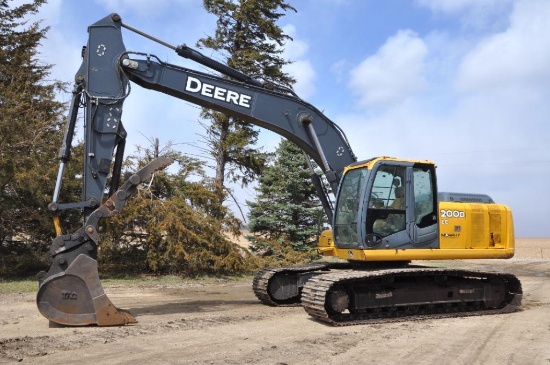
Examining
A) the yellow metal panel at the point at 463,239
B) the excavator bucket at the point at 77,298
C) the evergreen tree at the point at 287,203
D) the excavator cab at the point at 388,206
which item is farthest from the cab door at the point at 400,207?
the evergreen tree at the point at 287,203

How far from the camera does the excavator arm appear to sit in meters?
7.91

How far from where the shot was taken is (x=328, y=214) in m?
10.3

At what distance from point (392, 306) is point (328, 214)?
2040 millimetres

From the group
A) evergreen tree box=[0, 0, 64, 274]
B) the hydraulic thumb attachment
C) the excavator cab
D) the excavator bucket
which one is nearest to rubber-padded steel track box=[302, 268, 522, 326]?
the excavator cab

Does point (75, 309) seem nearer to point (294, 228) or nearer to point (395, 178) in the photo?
point (395, 178)

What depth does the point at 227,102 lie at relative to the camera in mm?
9438

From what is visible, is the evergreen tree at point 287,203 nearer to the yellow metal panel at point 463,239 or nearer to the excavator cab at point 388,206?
the yellow metal panel at point 463,239

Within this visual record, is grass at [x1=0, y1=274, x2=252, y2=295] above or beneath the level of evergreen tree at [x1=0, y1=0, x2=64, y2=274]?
beneath

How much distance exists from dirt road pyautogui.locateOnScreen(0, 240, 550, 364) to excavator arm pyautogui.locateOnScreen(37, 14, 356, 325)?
59 centimetres

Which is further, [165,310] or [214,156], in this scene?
[214,156]

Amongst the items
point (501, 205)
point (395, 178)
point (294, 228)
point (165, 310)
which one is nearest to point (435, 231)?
point (395, 178)

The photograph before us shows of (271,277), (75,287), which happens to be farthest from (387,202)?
(75,287)

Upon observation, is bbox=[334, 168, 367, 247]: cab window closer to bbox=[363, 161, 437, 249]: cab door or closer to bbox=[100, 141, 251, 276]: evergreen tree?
bbox=[363, 161, 437, 249]: cab door

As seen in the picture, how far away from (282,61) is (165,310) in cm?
1523
